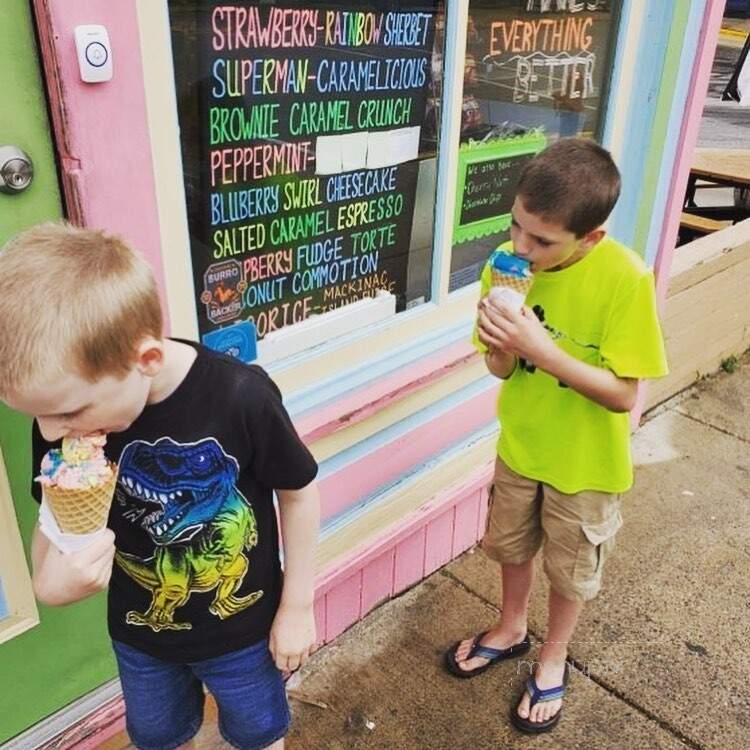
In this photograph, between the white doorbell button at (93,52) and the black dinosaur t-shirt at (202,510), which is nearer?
the black dinosaur t-shirt at (202,510)

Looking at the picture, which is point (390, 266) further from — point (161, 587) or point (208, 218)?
point (161, 587)

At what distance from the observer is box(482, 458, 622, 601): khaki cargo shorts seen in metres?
2.21

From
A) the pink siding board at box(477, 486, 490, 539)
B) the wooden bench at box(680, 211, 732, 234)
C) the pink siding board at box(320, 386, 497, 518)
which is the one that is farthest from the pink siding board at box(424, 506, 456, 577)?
the wooden bench at box(680, 211, 732, 234)

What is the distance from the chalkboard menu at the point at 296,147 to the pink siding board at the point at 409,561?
96cm

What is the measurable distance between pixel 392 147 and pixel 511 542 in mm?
1273

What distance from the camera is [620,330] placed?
1940 millimetres

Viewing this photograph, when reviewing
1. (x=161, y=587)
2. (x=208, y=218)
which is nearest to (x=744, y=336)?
(x=208, y=218)

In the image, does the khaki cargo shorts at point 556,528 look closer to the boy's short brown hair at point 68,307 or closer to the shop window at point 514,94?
the shop window at point 514,94

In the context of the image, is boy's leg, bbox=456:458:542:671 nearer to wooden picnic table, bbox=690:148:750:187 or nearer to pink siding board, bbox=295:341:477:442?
pink siding board, bbox=295:341:477:442

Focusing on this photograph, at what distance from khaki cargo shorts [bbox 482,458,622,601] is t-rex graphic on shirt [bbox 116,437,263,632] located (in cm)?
96

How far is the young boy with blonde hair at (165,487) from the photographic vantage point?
118 cm

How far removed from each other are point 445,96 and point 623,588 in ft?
6.44

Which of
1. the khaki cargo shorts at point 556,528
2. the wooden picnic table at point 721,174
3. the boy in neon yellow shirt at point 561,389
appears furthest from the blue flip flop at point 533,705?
the wooden picnic table at point 721,174

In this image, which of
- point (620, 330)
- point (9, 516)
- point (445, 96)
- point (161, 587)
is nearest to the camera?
point (161, 587)
